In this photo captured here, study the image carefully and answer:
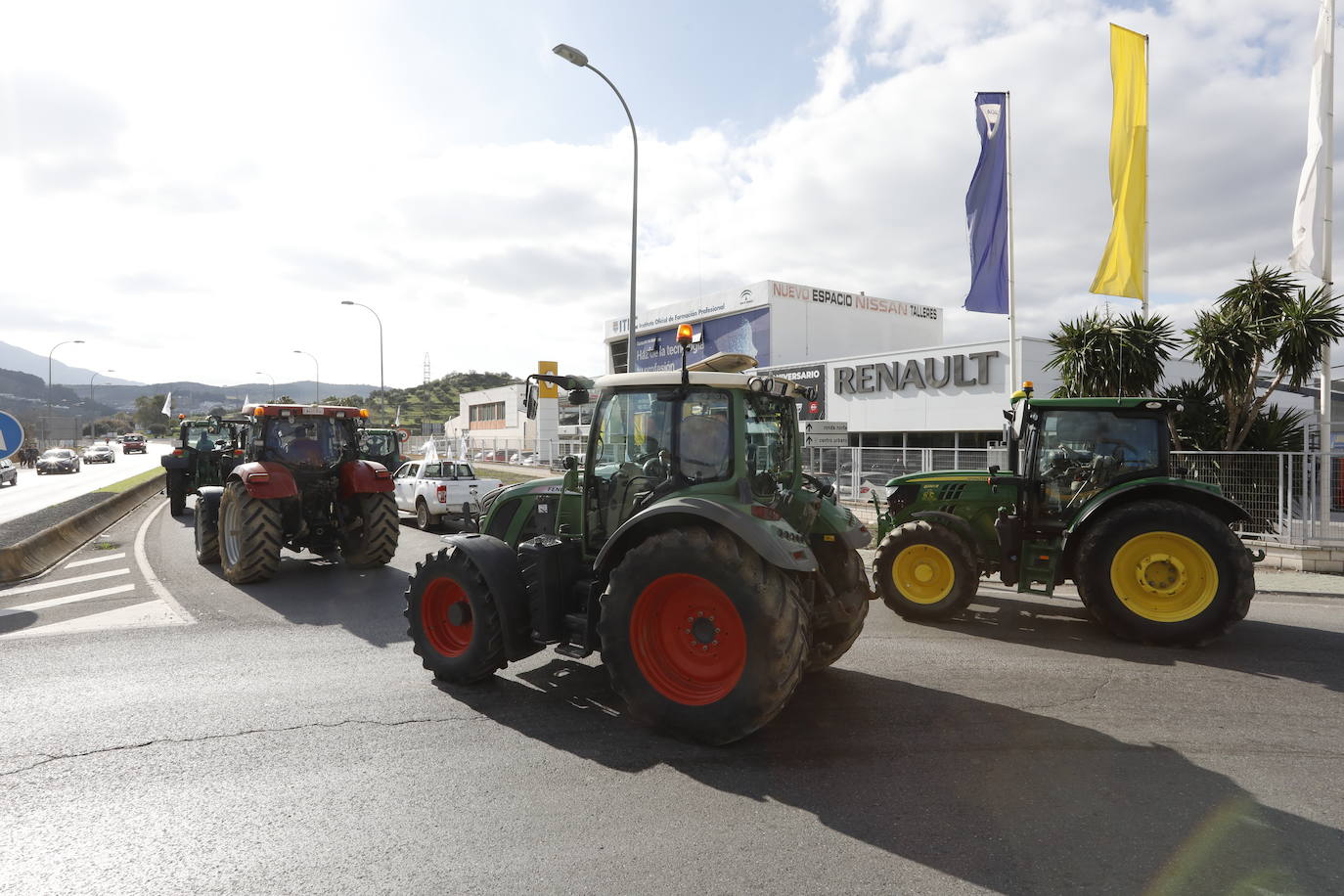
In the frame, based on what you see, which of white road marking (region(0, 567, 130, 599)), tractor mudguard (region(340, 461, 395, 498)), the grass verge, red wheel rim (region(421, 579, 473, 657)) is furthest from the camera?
the grass verge

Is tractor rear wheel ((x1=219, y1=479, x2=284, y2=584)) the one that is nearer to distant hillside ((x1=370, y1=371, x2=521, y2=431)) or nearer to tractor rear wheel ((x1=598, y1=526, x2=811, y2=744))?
tractor rear wheel ((x1=598, y1=526, x2=811, y2=744))

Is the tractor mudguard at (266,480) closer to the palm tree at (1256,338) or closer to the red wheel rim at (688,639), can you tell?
the red wheel rim at (688,639)

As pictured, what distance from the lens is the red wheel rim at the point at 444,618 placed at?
5395mm

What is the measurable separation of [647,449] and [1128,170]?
14784mm

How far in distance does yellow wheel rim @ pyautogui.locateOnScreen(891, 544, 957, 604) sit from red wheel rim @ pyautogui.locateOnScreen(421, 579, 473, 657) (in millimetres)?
4426

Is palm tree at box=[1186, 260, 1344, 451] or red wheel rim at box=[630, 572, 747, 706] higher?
palm tree at box=[1186, 260, 1344, 451]

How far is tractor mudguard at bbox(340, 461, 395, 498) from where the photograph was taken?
9898mm

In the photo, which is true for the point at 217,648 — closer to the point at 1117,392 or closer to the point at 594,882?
the point at 594,882

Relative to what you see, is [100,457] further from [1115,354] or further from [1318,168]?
[1318,168]

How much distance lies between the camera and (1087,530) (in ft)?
23.2

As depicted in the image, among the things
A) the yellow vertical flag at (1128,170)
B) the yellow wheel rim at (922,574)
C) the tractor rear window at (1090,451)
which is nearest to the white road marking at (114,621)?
the yellow wheel rim at (922,574)

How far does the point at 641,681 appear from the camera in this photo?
14.5 ft

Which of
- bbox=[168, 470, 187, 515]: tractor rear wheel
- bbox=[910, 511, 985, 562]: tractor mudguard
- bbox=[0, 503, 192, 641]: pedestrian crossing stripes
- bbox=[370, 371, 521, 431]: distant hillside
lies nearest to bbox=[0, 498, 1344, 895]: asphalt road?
bbox=[0, 503, 192, 641]: pedestrian crossing stripes

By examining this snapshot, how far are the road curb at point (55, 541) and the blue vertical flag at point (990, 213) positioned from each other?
A: 55.2ft
